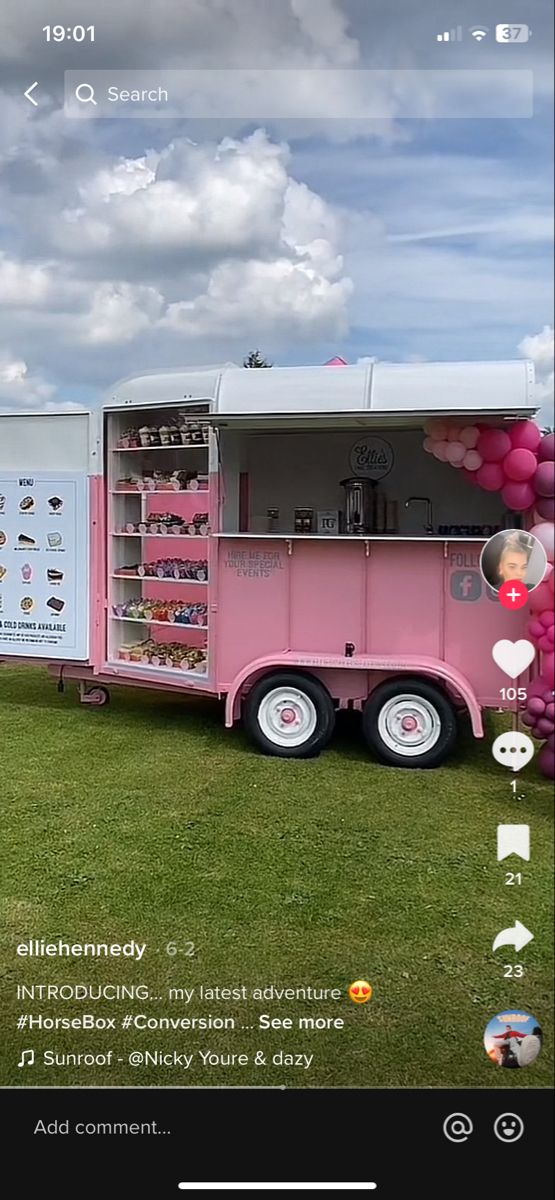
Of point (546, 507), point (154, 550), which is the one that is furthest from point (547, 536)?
point (154, 550)

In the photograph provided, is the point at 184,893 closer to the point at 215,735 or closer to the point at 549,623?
the point at 215,735

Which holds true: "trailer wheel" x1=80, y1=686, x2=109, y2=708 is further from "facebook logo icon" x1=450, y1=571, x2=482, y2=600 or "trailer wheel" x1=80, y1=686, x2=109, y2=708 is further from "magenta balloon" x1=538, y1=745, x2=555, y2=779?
"magenta balloon" x1=538, y1=745, x2=555, y2=779

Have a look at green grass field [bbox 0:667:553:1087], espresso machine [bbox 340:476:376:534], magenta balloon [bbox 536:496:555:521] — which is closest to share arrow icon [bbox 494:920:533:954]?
green grass field [bbox 0:667:553:1087]

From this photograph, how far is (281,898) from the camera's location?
1.02m

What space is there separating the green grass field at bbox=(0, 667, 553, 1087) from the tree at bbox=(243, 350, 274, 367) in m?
0.59

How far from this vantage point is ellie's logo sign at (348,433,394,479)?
1275mm

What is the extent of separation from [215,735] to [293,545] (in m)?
0.44

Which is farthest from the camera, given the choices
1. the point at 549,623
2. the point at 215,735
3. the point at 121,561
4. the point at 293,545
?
the point at 121,561

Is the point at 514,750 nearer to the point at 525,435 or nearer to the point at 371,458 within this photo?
the point at 525,435

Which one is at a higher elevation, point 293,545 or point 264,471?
point 264,471

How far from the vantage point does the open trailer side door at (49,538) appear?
154 centimetres

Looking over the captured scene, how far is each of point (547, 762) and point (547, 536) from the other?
0.88 feet
